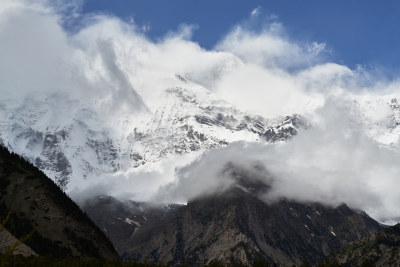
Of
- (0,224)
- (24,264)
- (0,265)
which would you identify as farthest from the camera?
(24,264)

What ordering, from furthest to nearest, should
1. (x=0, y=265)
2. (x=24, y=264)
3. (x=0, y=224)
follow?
(x=24, y=264), (x=0, y=265), (x=0, y=224)

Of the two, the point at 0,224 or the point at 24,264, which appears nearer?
the point at 0,224

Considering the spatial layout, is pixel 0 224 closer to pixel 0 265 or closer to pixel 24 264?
pixel 0 265

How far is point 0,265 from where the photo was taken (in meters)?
34.2

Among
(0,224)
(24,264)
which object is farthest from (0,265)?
(24,264)

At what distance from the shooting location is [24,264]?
191000mm

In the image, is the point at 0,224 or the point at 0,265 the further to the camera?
the point at 0,265

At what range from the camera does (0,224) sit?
31156 mm

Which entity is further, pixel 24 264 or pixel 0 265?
pixel 24 264

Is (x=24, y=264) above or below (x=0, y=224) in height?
above

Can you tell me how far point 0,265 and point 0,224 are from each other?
4550 mm

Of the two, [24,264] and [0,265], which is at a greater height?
[24,264]
